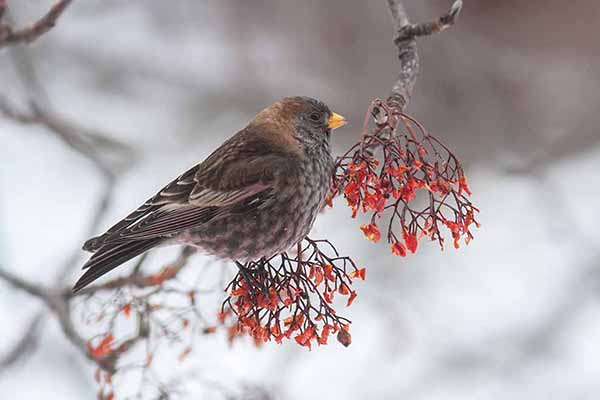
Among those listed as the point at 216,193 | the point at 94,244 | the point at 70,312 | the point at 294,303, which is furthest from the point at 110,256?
the point at 294,303

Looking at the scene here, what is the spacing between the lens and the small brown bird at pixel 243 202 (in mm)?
3381

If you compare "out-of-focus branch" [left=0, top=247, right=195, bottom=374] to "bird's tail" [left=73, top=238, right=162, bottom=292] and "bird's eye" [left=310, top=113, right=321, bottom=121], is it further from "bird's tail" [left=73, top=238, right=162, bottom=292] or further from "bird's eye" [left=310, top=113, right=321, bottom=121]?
"bird's eye" [left=310, top=113, right=321, bottom=121]

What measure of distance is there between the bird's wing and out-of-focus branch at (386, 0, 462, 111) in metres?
0.65

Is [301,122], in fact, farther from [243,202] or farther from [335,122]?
[243,202]

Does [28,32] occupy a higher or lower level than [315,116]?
lower

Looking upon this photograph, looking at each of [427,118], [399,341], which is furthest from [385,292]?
[427,118]

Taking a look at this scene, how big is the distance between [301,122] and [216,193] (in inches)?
22.6

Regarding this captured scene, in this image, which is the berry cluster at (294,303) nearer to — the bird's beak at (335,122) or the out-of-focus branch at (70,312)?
the out-of-focus branch at (70,312)

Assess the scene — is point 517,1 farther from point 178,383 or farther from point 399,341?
point 178,383

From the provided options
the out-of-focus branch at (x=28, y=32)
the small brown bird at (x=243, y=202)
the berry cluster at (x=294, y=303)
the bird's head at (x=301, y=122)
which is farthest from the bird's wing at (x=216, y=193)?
the out-of-focus branch at (x=28, y=32)

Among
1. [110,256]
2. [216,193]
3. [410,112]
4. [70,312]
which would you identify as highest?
[410,112]

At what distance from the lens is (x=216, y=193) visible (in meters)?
3.60

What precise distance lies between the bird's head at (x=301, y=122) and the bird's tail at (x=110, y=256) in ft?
2.69

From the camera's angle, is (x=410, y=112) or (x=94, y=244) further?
(x=410, y=112)
